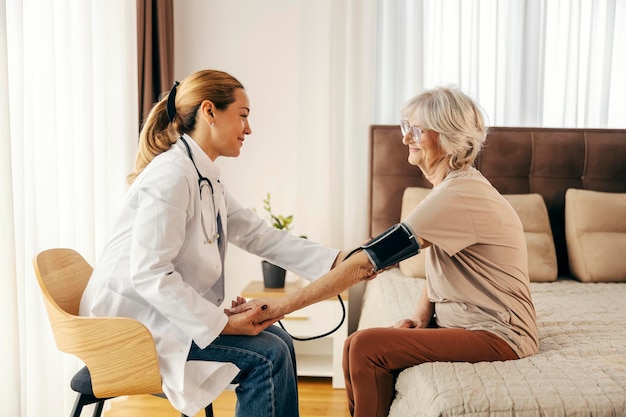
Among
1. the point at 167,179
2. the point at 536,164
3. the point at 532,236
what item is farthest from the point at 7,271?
the point at 536,164

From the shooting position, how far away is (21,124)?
88.8 inches

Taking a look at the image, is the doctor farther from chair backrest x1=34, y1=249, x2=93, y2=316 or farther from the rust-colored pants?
the rust-colored pants

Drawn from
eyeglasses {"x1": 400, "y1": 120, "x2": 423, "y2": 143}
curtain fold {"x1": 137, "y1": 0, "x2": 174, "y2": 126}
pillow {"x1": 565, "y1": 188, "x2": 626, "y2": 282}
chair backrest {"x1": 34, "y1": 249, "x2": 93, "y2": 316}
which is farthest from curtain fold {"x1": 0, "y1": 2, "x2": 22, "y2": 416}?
pillow {"x1": 565, "y1": 188, "x2": 626, "y2": 282}

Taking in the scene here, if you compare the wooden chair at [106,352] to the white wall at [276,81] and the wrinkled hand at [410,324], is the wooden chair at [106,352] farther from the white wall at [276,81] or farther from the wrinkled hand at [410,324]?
the white wall at [276,81]

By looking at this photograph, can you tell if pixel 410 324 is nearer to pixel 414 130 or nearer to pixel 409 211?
pixel 414 130

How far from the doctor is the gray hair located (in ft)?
1.92

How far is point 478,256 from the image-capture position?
1829mm

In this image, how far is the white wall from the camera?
12.2ft

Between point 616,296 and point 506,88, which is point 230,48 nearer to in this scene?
point 506,88

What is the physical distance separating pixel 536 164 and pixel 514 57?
25.4 inches

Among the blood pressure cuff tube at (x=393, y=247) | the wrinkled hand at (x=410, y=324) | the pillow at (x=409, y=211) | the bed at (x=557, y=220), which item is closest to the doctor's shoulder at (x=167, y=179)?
the blood pressure cuff tube at (x=393, y=247)

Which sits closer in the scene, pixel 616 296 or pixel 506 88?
pixel 616 296

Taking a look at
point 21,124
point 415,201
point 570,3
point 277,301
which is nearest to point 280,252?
point 277,301

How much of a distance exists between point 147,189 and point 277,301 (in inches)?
19.3
